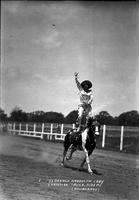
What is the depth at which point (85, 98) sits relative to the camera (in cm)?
1140

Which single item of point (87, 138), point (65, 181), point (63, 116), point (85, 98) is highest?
point (85, 98)

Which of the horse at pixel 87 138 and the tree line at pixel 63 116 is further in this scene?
the tree line at pixel 63 116

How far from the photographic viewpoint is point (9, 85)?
1205cm

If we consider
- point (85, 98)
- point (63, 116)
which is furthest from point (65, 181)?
point (63, 116)

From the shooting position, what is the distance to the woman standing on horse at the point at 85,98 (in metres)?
11.1

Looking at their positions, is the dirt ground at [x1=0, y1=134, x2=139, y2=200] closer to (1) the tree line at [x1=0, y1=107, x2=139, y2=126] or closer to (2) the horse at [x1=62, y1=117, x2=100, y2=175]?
(2) the horse at [x1=62, y1=117, x2=100, y2=175]

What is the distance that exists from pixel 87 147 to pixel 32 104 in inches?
89.9

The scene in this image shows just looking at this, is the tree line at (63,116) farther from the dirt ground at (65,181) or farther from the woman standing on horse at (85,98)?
the dirt ground at (65,181)

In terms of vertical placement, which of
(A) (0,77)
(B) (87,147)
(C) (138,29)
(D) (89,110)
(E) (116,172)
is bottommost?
(E) (116,172)

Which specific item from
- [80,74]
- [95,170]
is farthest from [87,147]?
[80,74]

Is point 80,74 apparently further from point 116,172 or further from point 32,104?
point 116,172

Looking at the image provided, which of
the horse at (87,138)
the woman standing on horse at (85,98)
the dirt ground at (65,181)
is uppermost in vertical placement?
the woman standing on horse at (85,98)

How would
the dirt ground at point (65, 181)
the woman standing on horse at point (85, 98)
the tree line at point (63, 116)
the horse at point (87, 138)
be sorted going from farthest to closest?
1. the tree line at point (63, 116)
2. the horse at point (87, 138)
3. the woman standing on horse at point (85, 98)
4. the dirt ground at point (65, 181)

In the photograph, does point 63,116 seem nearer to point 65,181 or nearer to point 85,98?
point 85,98
